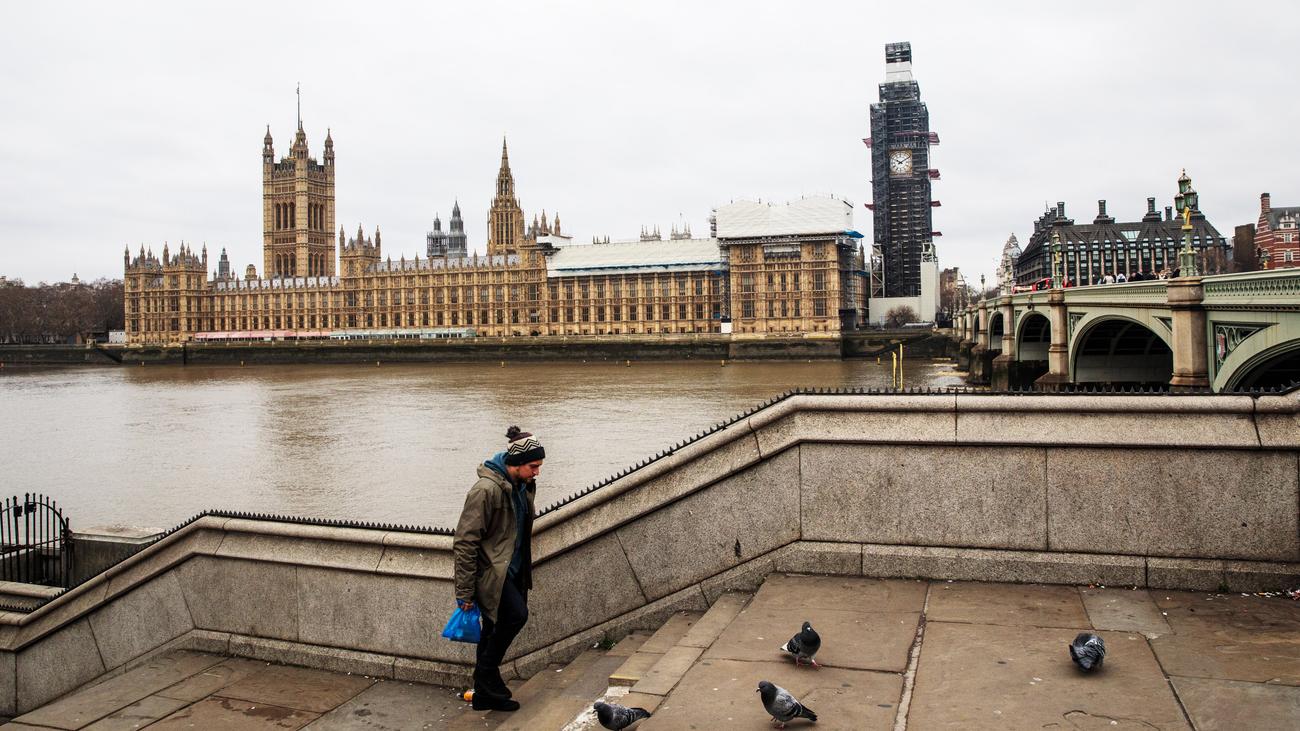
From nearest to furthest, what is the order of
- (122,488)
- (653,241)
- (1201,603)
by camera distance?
(1201,603), (122,488), (653,241)

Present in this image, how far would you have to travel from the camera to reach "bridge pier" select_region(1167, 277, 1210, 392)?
1962 centimetres

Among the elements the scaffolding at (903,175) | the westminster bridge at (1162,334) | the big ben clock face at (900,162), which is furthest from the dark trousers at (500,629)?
the big ben clock face at (900,162)

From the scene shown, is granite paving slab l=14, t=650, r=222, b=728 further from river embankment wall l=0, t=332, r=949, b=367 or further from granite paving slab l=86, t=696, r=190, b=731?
river embankment wall l=0, t=332, r=949, b=367

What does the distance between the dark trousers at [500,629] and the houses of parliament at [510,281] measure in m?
85.2

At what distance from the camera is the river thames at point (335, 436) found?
1994 cm

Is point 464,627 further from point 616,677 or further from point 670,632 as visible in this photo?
point 670,632

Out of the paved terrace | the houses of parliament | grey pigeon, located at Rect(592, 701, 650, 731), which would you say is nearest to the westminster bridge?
the paved terrace

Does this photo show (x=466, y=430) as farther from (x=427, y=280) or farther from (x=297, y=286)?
(x=297, y=286)

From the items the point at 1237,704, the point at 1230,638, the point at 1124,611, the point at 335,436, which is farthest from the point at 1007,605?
the point at 335,436

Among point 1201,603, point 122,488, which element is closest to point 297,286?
point 122,488

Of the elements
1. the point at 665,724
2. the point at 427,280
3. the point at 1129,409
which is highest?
the point at 427,280

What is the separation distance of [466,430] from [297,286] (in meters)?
101

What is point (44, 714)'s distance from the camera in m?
7.04

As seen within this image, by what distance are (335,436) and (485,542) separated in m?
27.2
